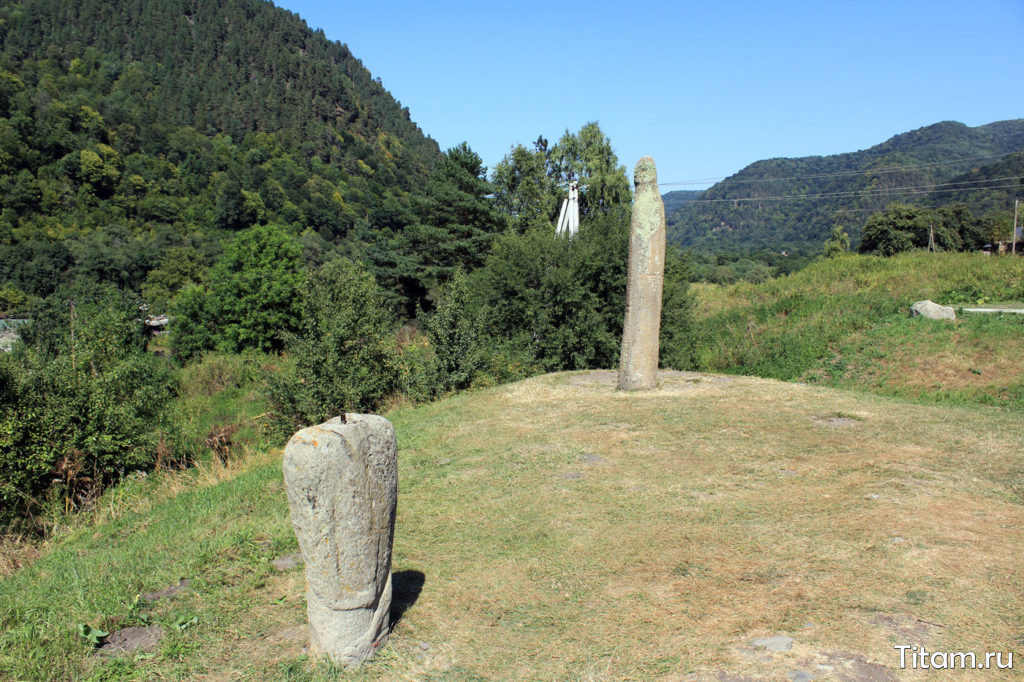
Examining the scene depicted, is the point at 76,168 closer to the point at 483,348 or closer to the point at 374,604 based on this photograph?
the point at 483,348

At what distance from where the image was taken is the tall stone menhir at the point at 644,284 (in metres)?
12.4

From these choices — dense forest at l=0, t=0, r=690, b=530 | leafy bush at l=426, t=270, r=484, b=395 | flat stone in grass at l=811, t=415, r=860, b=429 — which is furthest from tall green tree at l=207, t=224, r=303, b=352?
flat stone in grass at l=811, t=415, r=860, b=429

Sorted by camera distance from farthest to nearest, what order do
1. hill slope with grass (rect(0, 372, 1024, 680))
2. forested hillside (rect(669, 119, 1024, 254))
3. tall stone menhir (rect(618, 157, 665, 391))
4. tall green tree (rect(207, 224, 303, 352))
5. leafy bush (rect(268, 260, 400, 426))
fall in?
forested hillside (rect(669, 119, 1024, 254)) < tall green tree (rect(207, 224, 303, 352)) < leafy bush (rect(268, 260, 400, 426)) < tall stone menhir (rect(618, 157, 665, 391)) < hill slope with grass (rect(0, 372, 1024, 680))

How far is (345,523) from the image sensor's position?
4.24 m

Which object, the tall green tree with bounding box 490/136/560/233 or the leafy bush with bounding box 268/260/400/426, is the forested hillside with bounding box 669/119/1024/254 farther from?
the leafy bush with bounding box 268/260/400/426

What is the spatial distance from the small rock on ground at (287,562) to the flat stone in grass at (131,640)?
1241 mm

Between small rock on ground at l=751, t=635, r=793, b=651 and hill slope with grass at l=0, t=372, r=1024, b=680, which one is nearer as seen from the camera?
small rock on ground at l=751, t=635, r=793, b=651

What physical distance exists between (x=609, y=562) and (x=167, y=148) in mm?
106978

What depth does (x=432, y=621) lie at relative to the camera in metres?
5.00

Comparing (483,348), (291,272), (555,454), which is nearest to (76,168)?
(291,272)

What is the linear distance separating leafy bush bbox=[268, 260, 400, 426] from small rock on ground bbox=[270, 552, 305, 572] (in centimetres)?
1150

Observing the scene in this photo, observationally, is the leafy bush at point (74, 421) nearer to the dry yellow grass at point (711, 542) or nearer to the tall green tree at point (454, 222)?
the dry yellow grass at point (711, 542)

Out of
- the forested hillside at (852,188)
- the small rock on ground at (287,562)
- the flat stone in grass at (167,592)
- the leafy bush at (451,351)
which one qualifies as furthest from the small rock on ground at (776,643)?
the forested hillside at (852,188)

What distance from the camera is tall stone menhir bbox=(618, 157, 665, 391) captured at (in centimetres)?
1238
